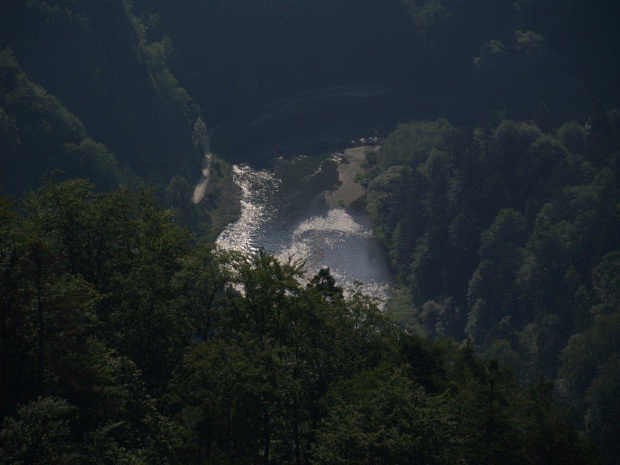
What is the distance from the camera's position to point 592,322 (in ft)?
237

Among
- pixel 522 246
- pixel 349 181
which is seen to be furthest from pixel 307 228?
pixel 522 246

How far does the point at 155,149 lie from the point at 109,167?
17376 mm

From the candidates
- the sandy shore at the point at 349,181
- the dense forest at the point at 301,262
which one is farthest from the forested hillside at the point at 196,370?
the sandy shore at the point at 349,181

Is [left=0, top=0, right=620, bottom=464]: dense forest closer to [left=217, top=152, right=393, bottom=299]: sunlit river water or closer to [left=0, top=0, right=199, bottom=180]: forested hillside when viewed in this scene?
[left=0, top=0, right=199, bottom=180]: forested hillside

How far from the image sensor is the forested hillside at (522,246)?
69375mm

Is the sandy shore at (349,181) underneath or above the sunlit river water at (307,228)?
above

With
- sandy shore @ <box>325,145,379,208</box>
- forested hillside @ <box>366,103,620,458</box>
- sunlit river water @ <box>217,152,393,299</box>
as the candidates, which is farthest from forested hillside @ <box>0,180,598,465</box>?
sandy shore @ <box>325,145,379,208</box>

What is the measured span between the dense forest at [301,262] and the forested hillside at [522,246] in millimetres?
303

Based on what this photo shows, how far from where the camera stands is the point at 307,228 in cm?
9875

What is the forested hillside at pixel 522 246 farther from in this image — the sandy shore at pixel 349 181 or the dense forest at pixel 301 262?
the sandy shore at pixel 349 181

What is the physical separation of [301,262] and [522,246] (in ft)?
94.4

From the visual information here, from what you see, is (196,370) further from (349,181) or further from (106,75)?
(106,75)

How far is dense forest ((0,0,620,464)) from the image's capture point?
28.8 meters

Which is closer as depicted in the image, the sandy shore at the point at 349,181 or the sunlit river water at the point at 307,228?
the sunlit river water at the point at 307,228
